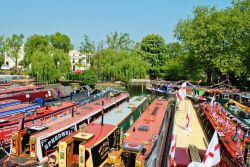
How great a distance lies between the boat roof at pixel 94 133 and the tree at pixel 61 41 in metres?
62.7

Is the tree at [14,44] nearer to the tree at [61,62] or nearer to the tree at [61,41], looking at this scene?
the tree at [61,41]

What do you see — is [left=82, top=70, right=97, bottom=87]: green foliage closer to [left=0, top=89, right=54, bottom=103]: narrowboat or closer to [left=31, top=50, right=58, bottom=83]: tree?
[left=31, top=50, right=58, bottom=83]: tree

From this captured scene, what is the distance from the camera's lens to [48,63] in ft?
135

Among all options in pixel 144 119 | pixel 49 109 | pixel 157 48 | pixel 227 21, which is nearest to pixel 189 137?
pixel 144 119

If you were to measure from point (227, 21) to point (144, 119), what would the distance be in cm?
2844

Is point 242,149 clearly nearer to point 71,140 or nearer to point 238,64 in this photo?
point 71,140

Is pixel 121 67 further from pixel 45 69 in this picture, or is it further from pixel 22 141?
pixel 22 141

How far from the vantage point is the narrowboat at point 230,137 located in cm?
1134

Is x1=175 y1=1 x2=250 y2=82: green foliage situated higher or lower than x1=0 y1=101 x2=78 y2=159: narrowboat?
higher

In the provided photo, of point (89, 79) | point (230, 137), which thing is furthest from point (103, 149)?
point (89, 79)

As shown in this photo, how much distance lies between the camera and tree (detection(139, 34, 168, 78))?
66812 millimetres

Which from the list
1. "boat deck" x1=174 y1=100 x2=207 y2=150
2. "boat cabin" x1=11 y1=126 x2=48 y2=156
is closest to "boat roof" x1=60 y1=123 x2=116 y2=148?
"boat cabin" x1=11 y1=126 x2=48 y2=156

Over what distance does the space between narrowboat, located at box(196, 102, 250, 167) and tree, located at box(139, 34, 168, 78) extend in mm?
45421

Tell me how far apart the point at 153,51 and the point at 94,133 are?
5936 cm
